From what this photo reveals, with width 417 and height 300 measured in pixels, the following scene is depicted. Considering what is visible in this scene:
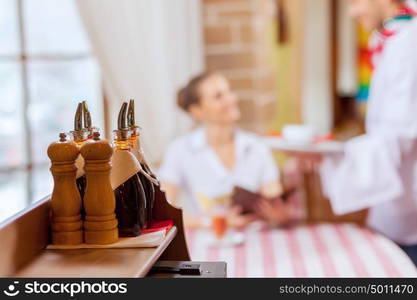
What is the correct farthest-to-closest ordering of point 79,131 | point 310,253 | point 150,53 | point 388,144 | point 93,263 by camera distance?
point 150,53 < point 388,144 < point 310,253 < point 79,131 < point 93,263

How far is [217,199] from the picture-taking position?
221cm

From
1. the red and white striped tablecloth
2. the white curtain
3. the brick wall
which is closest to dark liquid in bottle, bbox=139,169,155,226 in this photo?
the red and white striped tablecloth

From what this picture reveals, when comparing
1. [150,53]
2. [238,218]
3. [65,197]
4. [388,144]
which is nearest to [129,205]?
[65,197]

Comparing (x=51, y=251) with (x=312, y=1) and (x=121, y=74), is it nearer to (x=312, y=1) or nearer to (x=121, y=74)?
(x=121, y=74)

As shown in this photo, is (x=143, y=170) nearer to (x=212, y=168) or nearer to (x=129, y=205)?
(x=129, y=205)

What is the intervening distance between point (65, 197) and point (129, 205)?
11cm

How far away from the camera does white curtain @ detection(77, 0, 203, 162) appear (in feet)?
7.57

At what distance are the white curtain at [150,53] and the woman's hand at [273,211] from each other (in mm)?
489

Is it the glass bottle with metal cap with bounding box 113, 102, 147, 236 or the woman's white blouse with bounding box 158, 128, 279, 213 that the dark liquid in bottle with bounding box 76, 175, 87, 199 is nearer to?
the glass bottle with metal cap with bounding box 113, 102, 147, 236

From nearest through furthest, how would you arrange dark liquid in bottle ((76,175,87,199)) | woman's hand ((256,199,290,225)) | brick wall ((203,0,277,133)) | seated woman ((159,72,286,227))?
dark liquid in bottle ((76,175,87,199)) < woman's hand ((256,199,290,225)) < seated woman ((159,72,286,227)) < brick wall ((203,0,277,133))

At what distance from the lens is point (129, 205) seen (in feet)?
3.58

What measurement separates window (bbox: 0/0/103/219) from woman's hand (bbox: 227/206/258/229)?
1.84 feet

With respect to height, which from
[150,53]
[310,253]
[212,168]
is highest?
[150,53]

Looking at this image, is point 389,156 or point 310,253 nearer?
point 310,253
